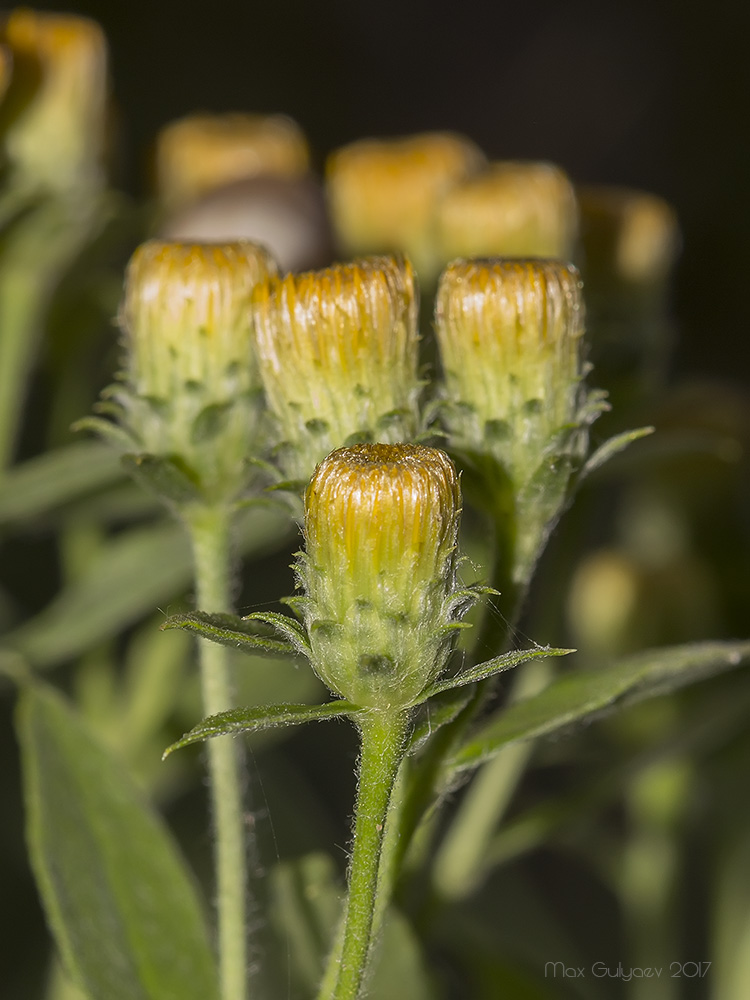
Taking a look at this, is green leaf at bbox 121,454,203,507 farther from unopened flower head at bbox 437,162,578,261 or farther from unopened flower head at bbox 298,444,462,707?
unopened flower head at bbox 437,162,578,261

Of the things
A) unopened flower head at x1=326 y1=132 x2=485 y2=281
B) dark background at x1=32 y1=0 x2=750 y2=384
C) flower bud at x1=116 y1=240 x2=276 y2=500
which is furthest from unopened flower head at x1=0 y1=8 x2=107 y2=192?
dark background at x1=32 y1=0 x2=750 y2=384

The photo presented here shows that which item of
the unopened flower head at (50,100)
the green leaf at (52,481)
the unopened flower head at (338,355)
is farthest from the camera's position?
the unopened flower head at (50,100)

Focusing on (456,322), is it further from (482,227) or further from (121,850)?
(121,850)

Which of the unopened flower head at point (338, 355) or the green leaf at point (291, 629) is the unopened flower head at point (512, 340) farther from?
the green leaf at point (291, 629)

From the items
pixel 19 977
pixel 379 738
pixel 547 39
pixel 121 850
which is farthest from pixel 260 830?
pixel 547 39

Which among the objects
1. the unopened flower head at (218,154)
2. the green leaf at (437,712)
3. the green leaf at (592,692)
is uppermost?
the unopened flower head at (218,154)

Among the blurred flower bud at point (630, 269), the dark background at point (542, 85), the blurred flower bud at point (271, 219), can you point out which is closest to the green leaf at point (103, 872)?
the blurred flower bud at point (271, 219)
